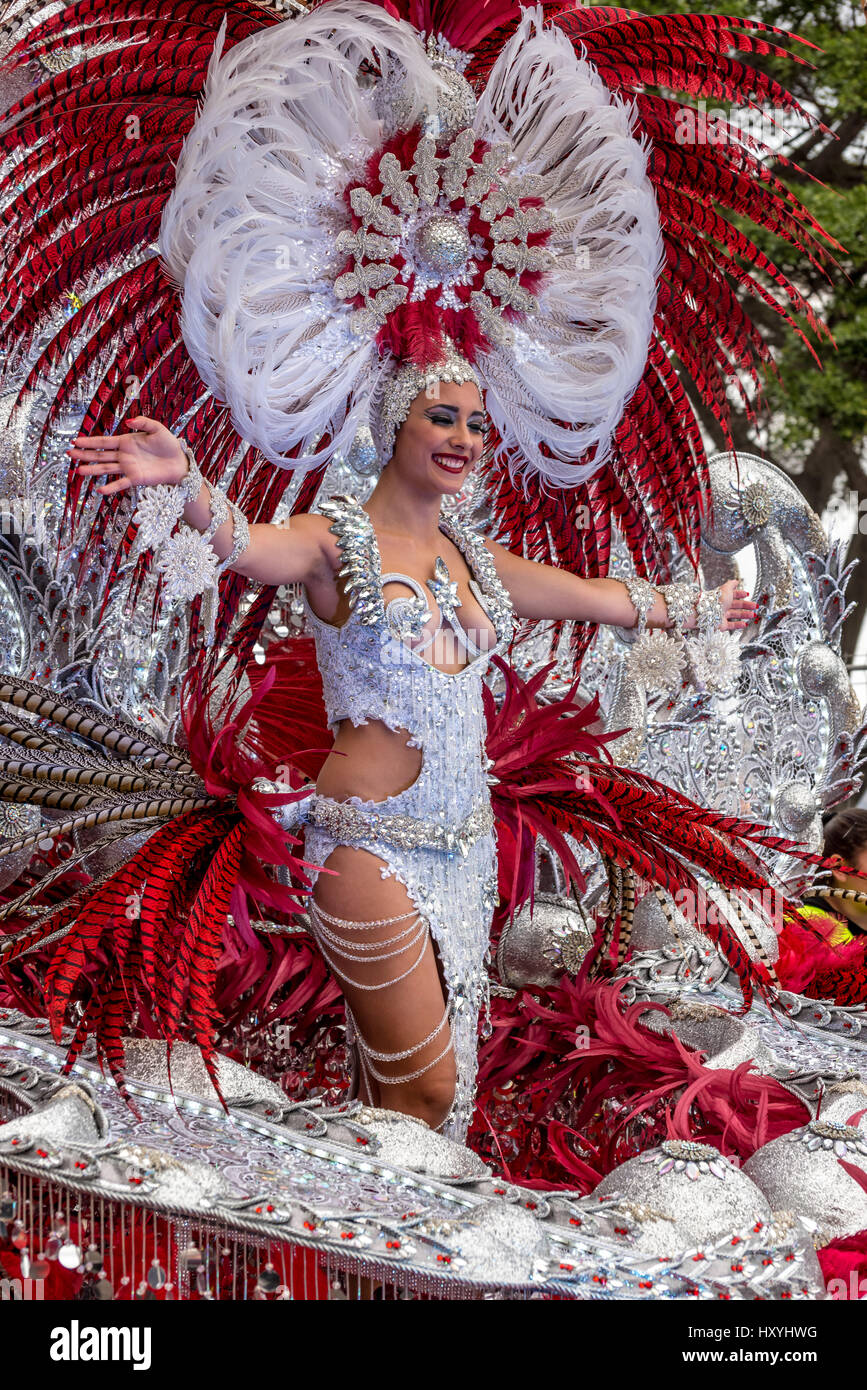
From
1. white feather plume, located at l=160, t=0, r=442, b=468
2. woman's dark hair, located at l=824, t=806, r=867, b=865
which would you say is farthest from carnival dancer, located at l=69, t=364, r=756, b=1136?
woman's dark hair, located at l=824, t=806, r=867, b=865

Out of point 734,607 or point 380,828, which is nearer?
point 380,828

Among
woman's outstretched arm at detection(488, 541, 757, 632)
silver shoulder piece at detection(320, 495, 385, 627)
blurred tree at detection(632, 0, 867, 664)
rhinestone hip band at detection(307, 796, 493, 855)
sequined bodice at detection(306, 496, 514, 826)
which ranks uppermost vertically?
blurred tree at detection(632, 0, 867, 664)

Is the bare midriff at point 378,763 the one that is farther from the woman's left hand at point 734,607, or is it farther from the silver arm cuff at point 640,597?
the woman's left hand at point 734,607

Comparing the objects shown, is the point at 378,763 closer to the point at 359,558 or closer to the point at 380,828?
the point at 380,828

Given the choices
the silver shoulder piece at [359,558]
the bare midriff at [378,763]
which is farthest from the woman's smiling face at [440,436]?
the bare midriff at [378,763]

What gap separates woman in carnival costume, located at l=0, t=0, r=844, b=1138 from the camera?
76.4 inches

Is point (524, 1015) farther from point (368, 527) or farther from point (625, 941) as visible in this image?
point (368, 527)

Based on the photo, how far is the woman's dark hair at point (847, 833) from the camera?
3.57 m

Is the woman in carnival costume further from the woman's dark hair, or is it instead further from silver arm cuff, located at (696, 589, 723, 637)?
the woman's dark hair

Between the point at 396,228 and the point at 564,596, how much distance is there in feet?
2.04

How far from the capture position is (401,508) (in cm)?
211

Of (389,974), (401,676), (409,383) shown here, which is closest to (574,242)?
(409,383)

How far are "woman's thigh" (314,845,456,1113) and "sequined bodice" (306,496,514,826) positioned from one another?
4.4 inches
